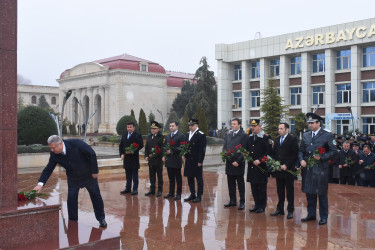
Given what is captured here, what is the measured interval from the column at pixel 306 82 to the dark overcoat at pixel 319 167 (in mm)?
32986

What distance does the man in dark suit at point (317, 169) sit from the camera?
21.8 feet

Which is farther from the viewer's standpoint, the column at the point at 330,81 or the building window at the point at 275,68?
the building window at the point at 275,68

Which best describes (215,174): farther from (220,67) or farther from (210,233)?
(220,67)

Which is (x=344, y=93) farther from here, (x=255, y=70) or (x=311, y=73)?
(x=255, y=70)

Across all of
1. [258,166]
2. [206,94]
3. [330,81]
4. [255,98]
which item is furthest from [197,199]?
[206,94]

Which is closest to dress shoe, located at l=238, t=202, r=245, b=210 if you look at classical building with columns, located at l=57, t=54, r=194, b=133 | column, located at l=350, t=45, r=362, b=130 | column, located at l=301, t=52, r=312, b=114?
column, located at l=350, t=45, r=362, b=130

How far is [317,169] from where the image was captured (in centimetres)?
673

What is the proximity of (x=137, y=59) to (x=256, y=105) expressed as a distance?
20.3 meters

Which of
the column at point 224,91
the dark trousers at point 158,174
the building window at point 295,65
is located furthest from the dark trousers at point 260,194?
the column at point 224,91

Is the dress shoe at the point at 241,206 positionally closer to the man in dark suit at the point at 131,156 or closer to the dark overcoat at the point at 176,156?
the dark overcoat at the point at 176,156

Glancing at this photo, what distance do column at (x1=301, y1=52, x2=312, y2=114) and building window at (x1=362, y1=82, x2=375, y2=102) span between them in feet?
16.4

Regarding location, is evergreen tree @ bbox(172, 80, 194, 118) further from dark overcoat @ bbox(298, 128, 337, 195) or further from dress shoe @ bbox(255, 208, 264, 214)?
dark overcoat @ bbox(298, 128, 337, 195)

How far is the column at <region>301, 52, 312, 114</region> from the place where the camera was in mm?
38531

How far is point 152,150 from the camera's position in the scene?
937 centimetres
